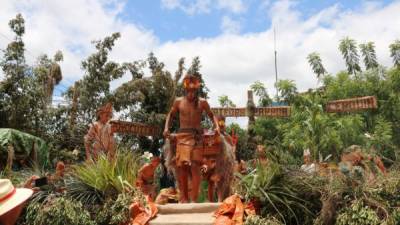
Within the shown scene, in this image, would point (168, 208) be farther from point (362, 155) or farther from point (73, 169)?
point (362, 155)

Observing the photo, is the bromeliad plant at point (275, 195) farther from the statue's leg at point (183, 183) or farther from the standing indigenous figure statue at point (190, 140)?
the statue's leg at point (183, 183)

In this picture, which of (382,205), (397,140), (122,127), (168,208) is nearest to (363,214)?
(382,205)

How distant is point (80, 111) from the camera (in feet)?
57.0

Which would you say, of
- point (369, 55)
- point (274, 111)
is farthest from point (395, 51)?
point (274, 111)

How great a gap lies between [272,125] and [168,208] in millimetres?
15976

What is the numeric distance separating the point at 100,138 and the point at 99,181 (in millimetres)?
2130

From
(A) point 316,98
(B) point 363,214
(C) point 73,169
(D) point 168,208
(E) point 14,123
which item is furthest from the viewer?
(A) point 316,98

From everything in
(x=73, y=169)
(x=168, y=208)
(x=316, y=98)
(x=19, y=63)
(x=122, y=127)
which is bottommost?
(x=168, y=208)

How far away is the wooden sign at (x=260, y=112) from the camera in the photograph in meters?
16.5

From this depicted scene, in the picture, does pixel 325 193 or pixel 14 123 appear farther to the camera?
pixel 14 123

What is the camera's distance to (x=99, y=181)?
6.21 metres

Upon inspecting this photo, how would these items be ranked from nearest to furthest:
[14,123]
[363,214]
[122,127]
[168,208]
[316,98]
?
[363,214]
[168,208]
[122,127]
[14,123]
[316,98]

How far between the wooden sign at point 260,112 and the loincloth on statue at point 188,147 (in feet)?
31.4

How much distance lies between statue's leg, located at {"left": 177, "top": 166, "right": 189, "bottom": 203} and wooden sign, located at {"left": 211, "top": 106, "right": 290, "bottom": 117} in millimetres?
9583
